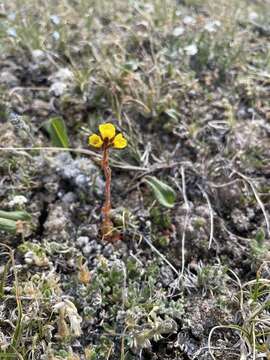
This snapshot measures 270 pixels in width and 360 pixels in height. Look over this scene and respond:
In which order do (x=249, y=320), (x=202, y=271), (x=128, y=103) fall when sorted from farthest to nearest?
(x=128, y=103)
(x=202, y=271)
(x=249, y=320)

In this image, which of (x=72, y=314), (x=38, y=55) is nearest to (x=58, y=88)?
(x=38, y=55)

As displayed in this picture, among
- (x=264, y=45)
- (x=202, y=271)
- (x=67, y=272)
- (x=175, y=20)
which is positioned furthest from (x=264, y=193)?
(x=175, y=20)

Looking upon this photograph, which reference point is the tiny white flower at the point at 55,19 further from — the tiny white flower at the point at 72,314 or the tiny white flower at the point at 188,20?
the tiny white flower at the point at 72,314

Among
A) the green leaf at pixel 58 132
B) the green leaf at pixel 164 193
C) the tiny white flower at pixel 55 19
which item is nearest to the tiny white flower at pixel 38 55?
the tiny white flower at pixel 55 19

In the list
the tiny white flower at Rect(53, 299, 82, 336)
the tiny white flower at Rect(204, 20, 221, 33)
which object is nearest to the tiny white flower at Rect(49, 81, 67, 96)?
the tiny white flower at Rect(204, 20, 221, 33)

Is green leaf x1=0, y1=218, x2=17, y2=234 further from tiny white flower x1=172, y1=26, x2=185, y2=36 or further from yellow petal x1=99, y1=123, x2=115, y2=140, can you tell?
tiny white flower x1=172, y1=26, x2=185, y2=36

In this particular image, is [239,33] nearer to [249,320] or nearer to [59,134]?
[59,134]

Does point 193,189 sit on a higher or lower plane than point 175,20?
lower
